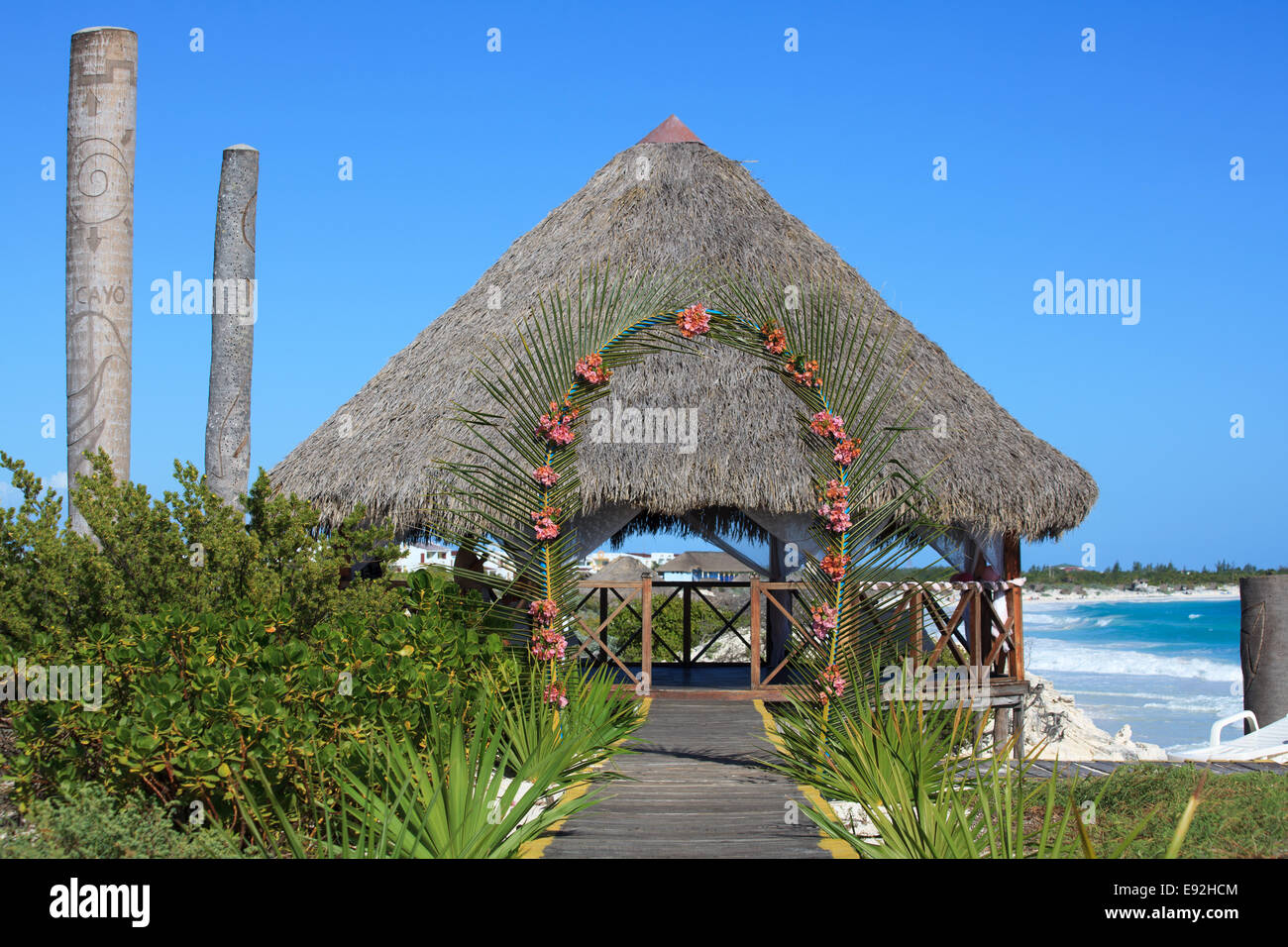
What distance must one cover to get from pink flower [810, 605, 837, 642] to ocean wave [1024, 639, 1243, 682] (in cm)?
2986

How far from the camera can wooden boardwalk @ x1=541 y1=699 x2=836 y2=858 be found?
435 centimetres

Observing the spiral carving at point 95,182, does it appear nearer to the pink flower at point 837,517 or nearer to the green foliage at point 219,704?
the green foliage at point 219,704

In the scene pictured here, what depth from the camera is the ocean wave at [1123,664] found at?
35.1 metres

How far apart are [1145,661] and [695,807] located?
36.9 metres

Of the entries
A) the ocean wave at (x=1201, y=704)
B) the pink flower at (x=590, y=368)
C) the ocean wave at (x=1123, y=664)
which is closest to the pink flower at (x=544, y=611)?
the pink flower at (x=590, y=368)

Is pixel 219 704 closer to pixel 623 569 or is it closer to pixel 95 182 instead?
pixel 95 182

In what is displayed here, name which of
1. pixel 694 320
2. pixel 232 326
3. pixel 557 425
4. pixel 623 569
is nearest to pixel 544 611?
pixel 557 425

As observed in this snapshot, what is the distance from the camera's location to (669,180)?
10.8 m

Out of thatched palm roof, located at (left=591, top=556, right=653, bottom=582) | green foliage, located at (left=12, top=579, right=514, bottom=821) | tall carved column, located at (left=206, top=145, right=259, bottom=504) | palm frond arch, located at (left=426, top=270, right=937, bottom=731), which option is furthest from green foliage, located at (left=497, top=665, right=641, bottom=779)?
thatched palm roof, located at (left=591, top=556, right=653, bottom=582)

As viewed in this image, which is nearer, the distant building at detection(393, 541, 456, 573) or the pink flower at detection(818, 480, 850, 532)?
the pink flower at detection(818, 480, 850, 532)

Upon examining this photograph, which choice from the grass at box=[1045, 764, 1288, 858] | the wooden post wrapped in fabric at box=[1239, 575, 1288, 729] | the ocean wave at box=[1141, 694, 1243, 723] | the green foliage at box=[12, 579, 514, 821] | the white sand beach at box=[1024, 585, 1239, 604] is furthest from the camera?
the white sand beach at box=[1024, 585, 1239, 604]

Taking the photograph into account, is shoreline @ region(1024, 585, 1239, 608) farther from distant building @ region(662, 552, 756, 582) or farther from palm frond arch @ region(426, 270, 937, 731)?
palm frond arch @ region(426, 270, 937, 731)
